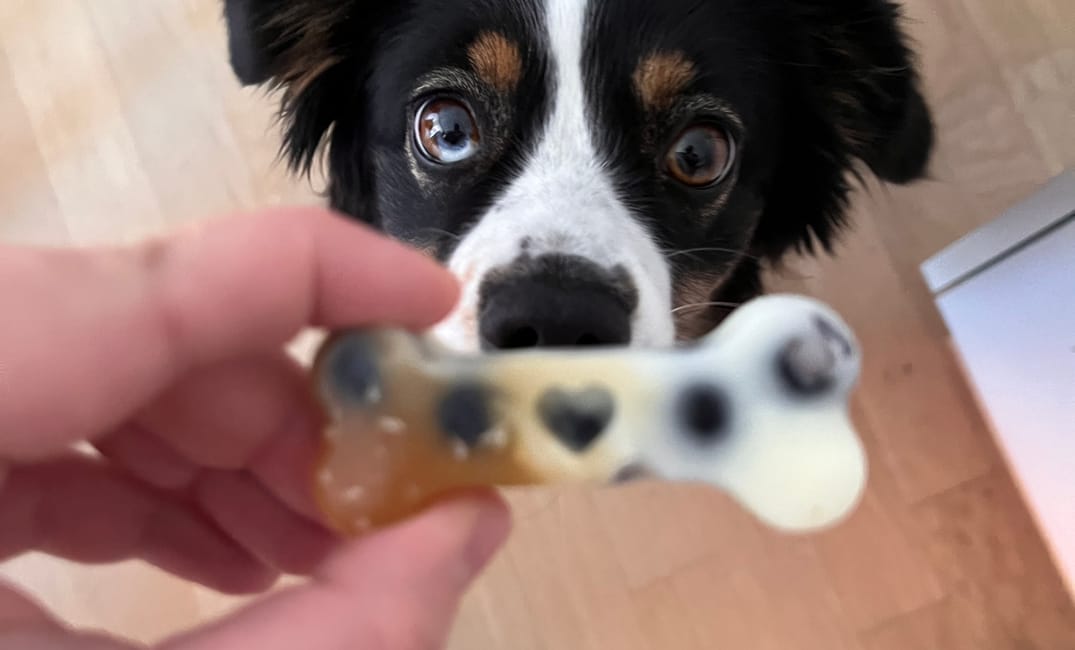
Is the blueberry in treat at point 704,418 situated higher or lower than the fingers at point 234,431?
lower

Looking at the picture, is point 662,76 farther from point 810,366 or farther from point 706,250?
point 810,366

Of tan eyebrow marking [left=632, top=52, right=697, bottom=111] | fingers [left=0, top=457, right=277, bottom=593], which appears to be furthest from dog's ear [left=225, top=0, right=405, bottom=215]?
fingers [left=0, top=457, right=277, bottom=593]

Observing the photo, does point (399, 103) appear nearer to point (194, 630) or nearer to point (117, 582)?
point (194, 630)

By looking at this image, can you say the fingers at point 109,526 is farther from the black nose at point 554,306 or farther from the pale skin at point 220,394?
the black nose at point 554,306

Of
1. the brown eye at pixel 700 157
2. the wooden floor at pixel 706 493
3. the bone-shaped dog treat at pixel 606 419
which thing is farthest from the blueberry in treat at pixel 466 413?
the wooden floor at pixel 706 493

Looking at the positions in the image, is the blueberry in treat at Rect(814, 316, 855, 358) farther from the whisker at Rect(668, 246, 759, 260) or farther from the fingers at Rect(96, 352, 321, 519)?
the whisker at Rect(668, 246, 759, 260)
